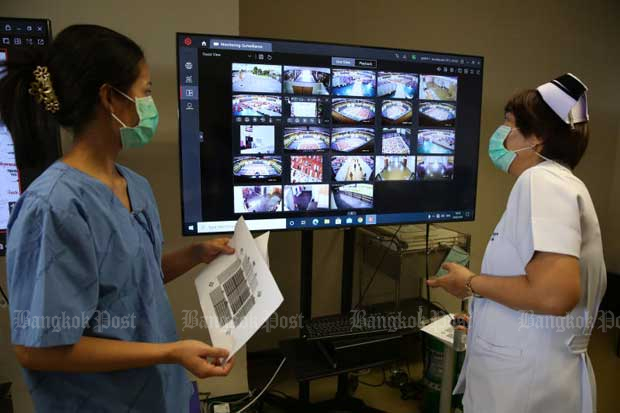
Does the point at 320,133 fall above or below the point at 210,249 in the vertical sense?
above

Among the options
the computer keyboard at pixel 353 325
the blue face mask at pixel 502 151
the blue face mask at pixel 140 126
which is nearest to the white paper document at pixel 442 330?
the computer keyboard at pixel 353 325

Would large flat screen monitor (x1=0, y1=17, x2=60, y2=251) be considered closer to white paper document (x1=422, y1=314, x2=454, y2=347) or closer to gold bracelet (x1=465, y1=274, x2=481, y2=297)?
gold bracelet (x1=465, y1=274, x2=481, y2=297)

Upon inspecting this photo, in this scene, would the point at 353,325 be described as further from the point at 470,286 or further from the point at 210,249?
the point at 210,249

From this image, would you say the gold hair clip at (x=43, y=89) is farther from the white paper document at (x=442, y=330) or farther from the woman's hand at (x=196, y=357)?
the white paper document at (x=442, y=330)

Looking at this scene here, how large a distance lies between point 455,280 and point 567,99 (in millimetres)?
618

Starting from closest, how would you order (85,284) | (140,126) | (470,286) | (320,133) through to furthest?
(85,284) → (140,126) → (470,286) → (320,133)

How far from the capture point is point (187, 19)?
1.77m

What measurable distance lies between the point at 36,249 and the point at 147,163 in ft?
3.48

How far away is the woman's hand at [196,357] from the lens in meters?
0.92

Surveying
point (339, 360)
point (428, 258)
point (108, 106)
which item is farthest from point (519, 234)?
point (428, 258)

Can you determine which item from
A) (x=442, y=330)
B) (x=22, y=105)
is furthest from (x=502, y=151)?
(x=22, y=105)

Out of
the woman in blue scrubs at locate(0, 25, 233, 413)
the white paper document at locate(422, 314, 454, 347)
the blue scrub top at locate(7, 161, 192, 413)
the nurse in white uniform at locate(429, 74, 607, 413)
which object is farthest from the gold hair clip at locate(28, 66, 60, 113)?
the white paper document at locate(422, 314, 454, 347)

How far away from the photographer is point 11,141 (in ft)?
4.71

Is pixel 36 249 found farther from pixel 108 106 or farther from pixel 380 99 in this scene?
pixel 380 99
